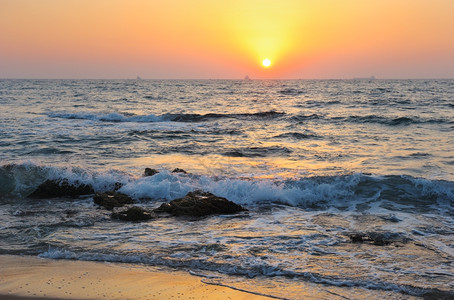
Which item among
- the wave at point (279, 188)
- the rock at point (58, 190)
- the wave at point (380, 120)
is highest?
the wave at point (380, 120)

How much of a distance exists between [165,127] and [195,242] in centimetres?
1794

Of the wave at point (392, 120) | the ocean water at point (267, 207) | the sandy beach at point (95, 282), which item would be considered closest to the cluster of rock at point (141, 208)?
the ocean water at point (267, 207)

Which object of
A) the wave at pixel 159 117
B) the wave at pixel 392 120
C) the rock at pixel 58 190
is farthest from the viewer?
the wave at pixel 159 117

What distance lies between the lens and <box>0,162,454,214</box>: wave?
31.2ft

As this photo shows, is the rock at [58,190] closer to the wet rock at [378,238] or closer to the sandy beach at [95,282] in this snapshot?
the sandy beach at [95,282]

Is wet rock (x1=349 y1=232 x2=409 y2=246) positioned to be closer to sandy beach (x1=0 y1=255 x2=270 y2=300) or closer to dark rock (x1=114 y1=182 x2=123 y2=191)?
sandy beach (x1=0 y1=255 x2=270 y2=300)

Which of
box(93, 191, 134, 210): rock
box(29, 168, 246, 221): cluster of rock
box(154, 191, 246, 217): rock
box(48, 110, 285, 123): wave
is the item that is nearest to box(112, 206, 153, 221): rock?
box(29, 168, 246, 221): cluster of rock

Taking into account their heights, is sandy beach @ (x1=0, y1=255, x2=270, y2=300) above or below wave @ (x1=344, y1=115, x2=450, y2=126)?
below

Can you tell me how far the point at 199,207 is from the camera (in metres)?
8.38

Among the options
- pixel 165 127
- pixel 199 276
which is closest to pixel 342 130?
pixel 165 127

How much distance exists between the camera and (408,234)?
7.07m

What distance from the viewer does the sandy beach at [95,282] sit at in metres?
4.68

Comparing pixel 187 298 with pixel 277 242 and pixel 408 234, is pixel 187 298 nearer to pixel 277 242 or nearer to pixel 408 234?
pixel 277 242

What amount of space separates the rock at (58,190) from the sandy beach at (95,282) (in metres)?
4.23
